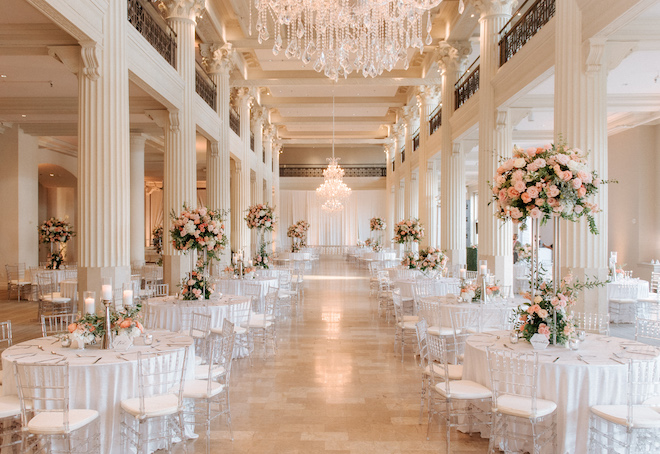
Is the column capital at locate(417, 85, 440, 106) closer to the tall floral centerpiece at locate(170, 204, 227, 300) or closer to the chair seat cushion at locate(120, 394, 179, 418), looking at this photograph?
the tall floral centerpiece at locate(170, 204, 227, 300)

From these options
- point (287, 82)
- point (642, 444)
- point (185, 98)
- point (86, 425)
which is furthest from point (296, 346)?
point (287, 82)

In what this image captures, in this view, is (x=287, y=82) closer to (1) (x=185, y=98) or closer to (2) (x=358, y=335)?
(1) (x=185, y=98)

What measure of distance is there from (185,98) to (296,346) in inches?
229

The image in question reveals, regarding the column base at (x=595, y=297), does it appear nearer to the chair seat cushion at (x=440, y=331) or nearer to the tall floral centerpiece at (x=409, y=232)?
the chair seat cushion at (x=440, y=331)

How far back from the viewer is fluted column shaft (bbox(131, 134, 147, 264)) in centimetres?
1476

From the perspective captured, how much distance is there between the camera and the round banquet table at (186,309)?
626 centimetres

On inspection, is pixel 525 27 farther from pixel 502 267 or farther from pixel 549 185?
pixel 549 185

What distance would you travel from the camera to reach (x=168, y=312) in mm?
6270

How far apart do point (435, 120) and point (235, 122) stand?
6517 mm

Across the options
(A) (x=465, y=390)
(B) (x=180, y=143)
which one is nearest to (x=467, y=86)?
(B) (x=180, y=143)

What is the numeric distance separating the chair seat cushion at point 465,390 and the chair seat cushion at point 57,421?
2625 millimetres

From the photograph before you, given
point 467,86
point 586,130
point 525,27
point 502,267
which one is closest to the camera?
point 586,130

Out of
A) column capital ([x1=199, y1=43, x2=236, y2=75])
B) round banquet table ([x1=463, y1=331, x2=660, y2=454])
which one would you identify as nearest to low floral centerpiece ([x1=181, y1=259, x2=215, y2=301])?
round banquet table ([x1=463, y1=331, x2=660, y2=454])

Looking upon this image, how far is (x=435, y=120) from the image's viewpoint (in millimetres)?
15758
